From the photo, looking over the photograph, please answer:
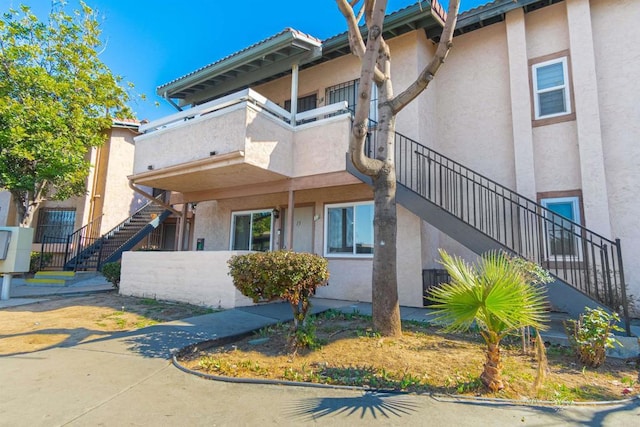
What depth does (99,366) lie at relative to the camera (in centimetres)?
460

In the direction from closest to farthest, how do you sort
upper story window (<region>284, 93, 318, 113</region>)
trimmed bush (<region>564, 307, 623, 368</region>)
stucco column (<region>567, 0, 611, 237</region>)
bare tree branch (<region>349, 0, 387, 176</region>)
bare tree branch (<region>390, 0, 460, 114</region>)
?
trimmed bush (<region>564, 307, 623, 368</region>), bare tree branch (<region>349, 0, 387, 176</region>), bare tree branch (<region>390, 0, 460, 114</region>), stucco column (<region>567, 0, 611, 237</region>), upper story window (<region>284, 93, 318, 113</region>)

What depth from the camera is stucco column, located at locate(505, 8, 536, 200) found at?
28.1ft

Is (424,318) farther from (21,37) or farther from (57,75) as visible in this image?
(21,37)

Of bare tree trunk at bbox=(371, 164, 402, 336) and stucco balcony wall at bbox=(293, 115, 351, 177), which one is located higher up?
stucco balcony wall at bbox=(293, 115, 351, 177)

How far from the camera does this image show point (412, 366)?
176 inches

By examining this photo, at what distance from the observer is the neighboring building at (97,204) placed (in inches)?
674

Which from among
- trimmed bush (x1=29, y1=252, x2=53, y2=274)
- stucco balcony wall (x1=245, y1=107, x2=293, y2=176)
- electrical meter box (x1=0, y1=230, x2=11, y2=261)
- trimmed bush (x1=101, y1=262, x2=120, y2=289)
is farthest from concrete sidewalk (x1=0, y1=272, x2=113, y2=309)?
stucco balcony wall (x1=245, y1=107, x2=293, y2=176)

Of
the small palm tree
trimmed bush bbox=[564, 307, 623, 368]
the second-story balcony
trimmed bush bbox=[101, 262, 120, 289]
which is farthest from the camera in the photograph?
trimmed bush bbox=[101, 262, 120, 289]

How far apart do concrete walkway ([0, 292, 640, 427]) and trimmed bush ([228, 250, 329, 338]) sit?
1341 mm

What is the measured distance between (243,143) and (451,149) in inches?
227

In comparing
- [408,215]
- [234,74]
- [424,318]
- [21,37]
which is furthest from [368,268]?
[21,37]

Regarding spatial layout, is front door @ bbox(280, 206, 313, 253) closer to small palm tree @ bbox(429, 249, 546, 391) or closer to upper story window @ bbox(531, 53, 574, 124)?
upper story window @ bbox(531, 53, 574, 124)

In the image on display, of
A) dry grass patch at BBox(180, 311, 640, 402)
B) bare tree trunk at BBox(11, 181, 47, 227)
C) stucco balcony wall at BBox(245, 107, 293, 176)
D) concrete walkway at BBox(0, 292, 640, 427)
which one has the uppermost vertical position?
stucco balcony wall at BBox(245, 107, 293, 176)

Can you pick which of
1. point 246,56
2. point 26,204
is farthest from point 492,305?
point 26,204
